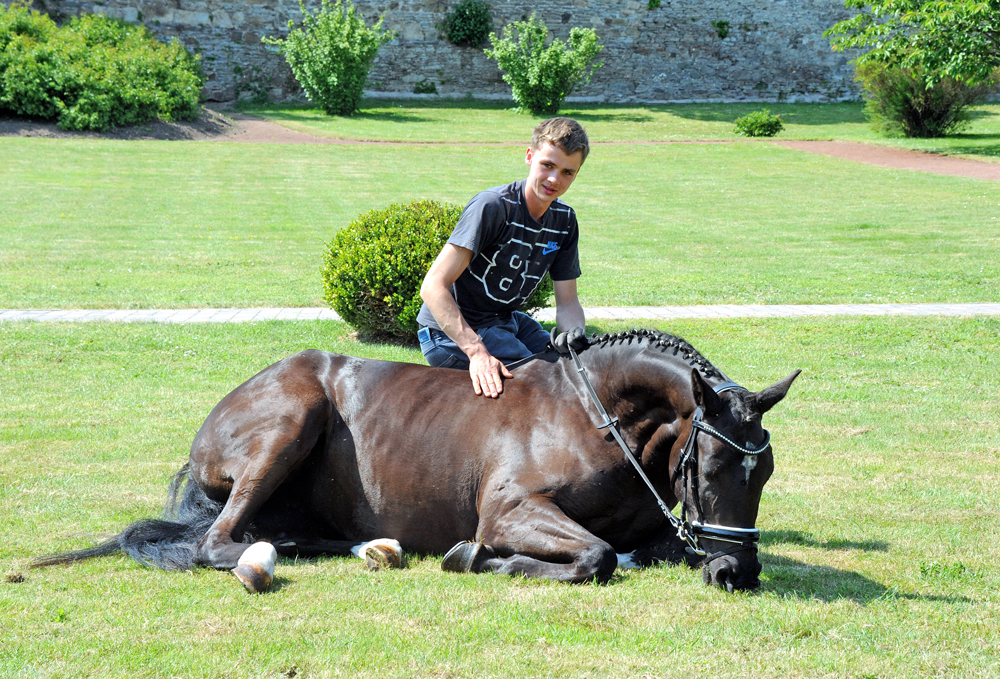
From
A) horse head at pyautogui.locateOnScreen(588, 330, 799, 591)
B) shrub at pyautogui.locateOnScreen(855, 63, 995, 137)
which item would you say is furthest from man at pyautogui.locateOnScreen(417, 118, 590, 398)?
shrub at pyautogui.locateOnScreen(855, 63, 995, 137)

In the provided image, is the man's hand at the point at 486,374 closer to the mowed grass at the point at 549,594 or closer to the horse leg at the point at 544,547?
the horse leg at the point at 544,547

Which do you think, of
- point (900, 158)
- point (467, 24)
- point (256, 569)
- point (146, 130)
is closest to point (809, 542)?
point (256, 569)

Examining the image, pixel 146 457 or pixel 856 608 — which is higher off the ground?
pixel 856 608

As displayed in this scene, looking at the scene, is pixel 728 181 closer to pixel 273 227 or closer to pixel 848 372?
pixel 273 227

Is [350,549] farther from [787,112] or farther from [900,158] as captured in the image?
[787,112]

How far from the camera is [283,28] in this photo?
133ft

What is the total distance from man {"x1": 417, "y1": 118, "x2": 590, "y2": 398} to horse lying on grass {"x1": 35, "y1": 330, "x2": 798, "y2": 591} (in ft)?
0.80

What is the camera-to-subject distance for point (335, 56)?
33.5 m

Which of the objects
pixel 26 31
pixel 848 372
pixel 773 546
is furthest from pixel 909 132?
pixel 773 546

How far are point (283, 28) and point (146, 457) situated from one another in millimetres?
37650

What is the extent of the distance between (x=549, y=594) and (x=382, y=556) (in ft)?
2.80

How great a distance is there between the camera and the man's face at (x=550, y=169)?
4492 mm

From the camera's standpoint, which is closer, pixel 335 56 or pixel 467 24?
pixel 335 56

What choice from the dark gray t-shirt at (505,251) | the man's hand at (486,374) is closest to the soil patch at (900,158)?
the dark gray t-shirt at (505,251)
